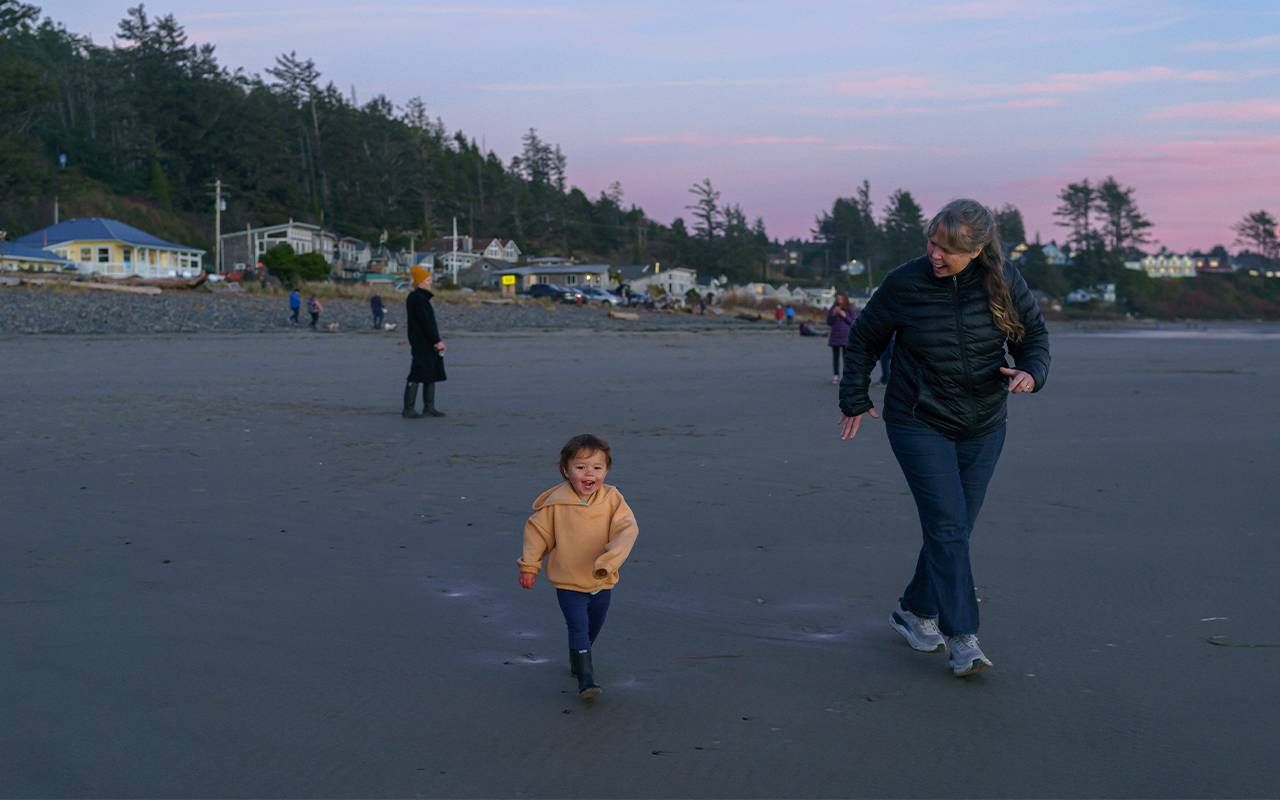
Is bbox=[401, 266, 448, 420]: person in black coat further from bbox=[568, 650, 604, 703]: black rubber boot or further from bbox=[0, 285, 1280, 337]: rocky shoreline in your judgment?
bbox=[0, 285, 1280, 337]: rocky shoreline

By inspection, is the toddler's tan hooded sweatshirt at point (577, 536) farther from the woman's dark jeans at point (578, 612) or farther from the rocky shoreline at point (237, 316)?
the rocky shoreline at point (237, 316)

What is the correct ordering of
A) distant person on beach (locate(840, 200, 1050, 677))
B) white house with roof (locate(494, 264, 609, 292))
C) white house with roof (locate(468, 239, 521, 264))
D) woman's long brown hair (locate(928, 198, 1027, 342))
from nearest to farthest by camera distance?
1. woman's long brown hair (locate(928, 198, 1027, 342))
2. distant person on beach (locate(840, 200, 1050, 677))
3. white house with roof (locate(494, 264, 609, 292))
4. white house with roof (locate(468, 239, 521, 264))

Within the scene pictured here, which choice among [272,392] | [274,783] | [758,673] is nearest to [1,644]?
[274,783]

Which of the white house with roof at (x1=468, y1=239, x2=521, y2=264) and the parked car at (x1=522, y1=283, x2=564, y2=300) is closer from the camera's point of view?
the parked car at (x1=522, y1=283, x2=564, y2=300)

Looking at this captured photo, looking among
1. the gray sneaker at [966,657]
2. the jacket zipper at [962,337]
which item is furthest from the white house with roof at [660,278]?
the gray sneaker at [966,657]

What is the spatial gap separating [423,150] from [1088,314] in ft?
200

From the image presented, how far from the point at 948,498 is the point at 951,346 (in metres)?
0.55

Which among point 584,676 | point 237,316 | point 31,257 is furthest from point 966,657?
point 31,257

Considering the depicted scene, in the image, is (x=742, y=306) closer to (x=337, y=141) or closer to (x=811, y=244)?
(x=337, y=141)

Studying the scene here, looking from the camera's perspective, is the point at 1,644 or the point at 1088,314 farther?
the point at 1088,314

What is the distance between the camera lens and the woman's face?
425 cm

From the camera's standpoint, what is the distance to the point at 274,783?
11.2ft

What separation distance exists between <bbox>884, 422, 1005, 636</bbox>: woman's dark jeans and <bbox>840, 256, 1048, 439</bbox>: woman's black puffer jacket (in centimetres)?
6

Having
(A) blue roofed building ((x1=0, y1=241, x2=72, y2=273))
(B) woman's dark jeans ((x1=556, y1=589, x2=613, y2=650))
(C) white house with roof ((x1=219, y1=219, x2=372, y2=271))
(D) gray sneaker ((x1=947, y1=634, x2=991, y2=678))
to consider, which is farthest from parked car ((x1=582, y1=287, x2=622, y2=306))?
(B) woman's dark jeans ((x1=556, y1=589, x2=613, y2=650))
